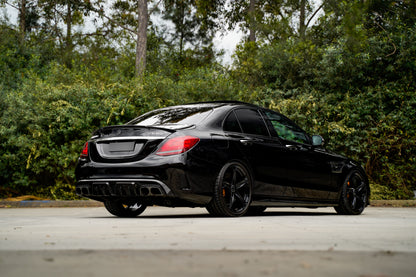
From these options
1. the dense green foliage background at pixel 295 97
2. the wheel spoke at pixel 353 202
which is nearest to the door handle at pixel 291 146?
the wheel spoke at pixel 353 202

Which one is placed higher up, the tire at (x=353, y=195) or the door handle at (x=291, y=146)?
the door handle at (x=291, y=146)

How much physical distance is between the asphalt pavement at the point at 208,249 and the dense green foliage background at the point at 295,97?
5331 mm

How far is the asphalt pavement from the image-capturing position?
370 cm

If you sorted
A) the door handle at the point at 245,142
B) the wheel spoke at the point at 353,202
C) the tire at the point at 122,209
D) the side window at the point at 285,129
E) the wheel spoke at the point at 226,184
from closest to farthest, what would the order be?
1. the wheel spoke at the point at 226,184
2. the door handle at the point at 245,142
3. the tire at the point at 122,209
4. the side window at the point at 285,129
5. the wheel spoke at the point at 353,202

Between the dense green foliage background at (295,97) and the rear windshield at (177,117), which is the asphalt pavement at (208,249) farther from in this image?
the dense green foliage background at (295,97)

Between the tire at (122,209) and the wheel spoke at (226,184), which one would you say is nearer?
the wheel spoke at (226,184)

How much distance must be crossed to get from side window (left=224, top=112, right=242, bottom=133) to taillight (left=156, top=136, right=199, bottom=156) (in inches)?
34.4

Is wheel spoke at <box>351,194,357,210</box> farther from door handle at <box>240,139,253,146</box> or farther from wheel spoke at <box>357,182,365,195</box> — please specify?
door handle at <box>240,139,253,146</box>

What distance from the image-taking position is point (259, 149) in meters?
8.46

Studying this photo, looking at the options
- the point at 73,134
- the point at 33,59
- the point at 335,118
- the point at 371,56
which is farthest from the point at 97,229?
the point at 33,59

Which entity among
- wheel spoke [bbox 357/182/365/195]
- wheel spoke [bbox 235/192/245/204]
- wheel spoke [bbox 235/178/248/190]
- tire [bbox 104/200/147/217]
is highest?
wheel spoke [bbox 235/178/248/190]

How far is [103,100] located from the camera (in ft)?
44.3

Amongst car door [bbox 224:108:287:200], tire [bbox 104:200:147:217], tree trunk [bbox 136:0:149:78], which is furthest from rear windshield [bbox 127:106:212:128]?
tree trunk [bbox 136:0:149:78]

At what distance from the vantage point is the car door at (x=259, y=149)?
8.27 metres
